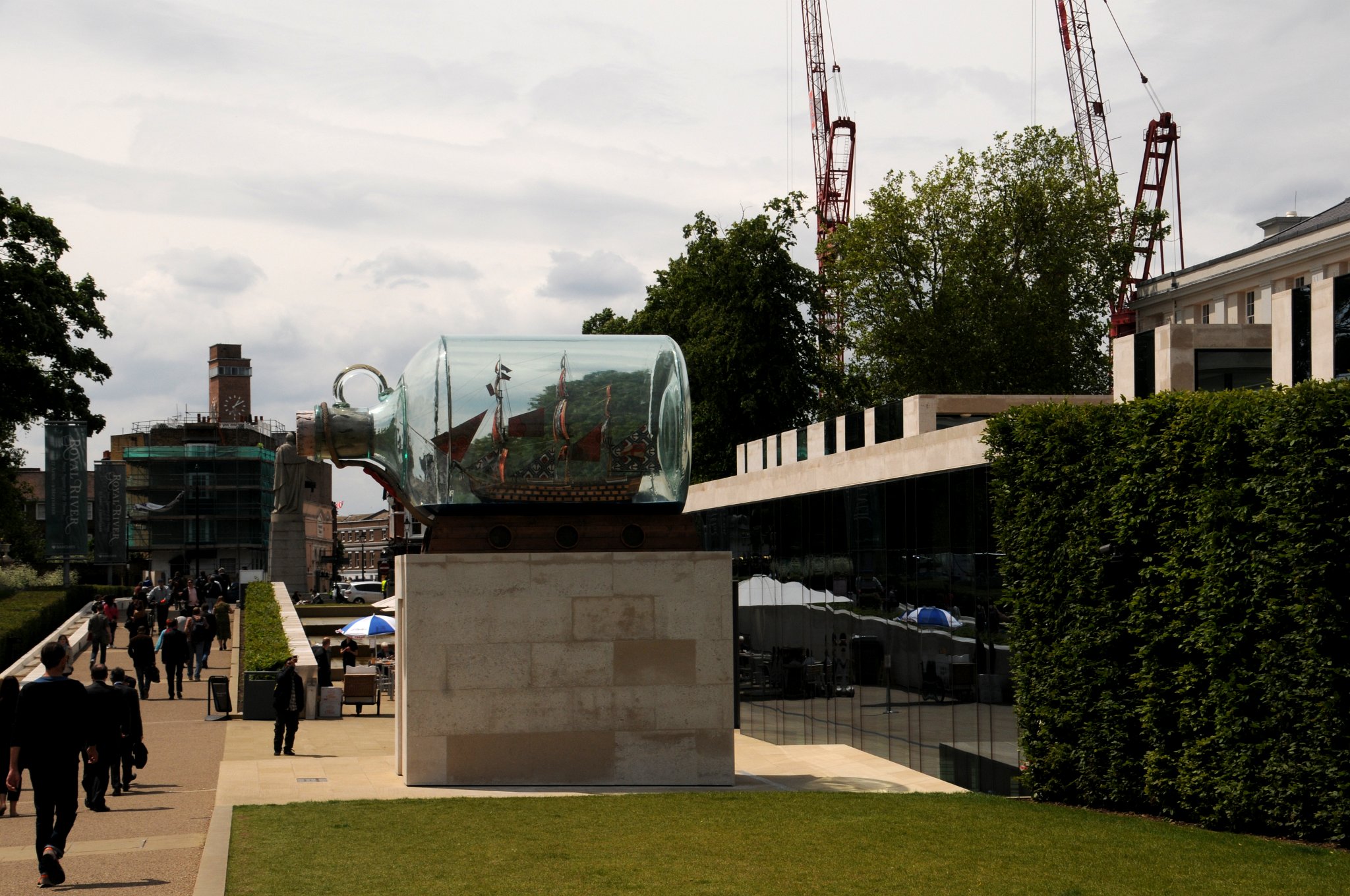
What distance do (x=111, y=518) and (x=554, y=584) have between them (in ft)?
139

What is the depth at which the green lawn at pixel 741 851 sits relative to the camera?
395 inches

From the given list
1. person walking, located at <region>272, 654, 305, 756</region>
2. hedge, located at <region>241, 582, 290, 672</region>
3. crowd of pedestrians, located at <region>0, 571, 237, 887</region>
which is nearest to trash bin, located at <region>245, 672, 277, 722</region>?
hedge, located at <region>241, 582, 290, 672</region>

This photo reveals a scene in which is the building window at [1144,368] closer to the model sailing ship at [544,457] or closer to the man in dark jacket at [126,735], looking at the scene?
the model sailing ship at [544,457]

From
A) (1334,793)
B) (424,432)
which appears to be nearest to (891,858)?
(1334,793)

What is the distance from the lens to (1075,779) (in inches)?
579

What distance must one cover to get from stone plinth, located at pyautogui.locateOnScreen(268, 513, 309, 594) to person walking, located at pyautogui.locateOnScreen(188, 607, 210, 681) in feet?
87.1

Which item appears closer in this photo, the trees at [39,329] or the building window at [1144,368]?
the building window at [1144,368]

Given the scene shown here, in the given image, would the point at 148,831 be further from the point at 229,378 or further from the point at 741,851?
the point at 229,378

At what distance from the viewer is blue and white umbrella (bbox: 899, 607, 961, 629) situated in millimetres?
17984

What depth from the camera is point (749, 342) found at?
48750mm

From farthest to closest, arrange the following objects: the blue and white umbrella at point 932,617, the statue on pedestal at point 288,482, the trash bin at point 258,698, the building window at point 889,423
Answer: the statue on pedestal at point 288,482 → the trash bin at point 258,698 → the building window at point 889,423 → the blue and white umbrella at point 932,617

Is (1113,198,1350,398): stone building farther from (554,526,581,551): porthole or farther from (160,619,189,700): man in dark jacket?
(160,619,189,700): man in dark jacket

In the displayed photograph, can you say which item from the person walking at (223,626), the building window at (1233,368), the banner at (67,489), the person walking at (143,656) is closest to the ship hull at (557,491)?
the building window at (1233,368)

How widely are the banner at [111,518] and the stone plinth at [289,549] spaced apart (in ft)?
22.4
